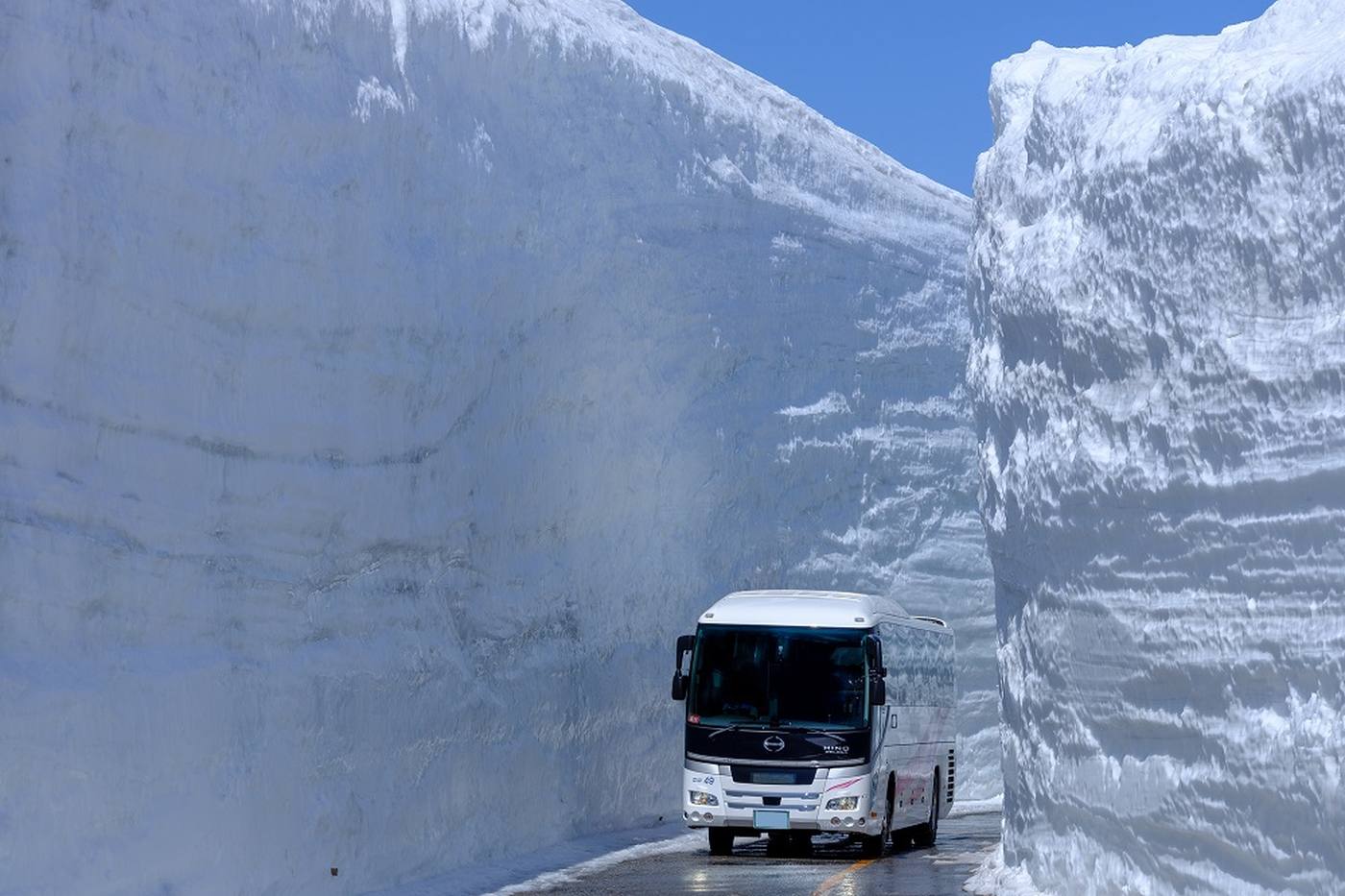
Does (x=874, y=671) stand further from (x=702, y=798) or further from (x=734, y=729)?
(x=702, y=798)

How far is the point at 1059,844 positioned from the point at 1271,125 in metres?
5.45

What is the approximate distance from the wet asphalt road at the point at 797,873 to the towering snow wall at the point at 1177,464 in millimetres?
1334

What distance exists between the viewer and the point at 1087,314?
12867mm

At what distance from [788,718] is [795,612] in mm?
1052

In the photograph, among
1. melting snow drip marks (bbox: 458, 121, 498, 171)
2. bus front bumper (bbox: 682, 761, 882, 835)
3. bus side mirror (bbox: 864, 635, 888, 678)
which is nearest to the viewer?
bus front bumper (bbox: 682, 761, 882, 835)

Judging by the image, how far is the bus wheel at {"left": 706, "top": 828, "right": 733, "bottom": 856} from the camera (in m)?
18.8

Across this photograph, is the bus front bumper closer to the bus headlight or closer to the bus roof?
the bus headlight

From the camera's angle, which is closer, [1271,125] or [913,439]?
[1271,125]

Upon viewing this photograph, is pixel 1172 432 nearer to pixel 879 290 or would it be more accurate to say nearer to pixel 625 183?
pixel 625 183

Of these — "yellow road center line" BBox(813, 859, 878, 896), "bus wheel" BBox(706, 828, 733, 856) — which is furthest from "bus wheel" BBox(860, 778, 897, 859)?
"bus wheel" BBox(706, 828, 733, 856)

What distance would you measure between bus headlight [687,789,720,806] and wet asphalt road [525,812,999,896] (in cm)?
54

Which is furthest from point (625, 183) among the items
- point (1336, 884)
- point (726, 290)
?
point (1336, 884)

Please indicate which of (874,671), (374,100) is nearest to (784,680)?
(874,671)

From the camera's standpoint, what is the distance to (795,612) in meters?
18.3
